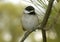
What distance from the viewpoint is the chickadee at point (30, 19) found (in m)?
1.43

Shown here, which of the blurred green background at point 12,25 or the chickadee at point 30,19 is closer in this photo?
the chickadee at point 30,19

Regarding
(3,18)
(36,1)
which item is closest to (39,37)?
(3,18)

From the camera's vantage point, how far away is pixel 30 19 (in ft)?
4.77

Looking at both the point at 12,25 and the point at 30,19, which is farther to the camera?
the point at 12,25

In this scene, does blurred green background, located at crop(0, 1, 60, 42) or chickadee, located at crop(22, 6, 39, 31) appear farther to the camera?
blurred green background, located at crop(0, 1, 60, 42)

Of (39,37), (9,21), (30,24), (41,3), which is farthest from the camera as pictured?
(9,21)

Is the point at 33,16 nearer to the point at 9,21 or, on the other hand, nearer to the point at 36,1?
the point at 36,1

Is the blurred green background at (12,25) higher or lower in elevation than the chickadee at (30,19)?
lower

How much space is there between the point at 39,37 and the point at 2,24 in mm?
409

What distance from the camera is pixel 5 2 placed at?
90.2 inches

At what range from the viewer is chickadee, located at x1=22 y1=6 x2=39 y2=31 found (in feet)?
4.70

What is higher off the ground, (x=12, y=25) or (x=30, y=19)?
(x=30, y=19)

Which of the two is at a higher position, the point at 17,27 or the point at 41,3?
the point at 41,3

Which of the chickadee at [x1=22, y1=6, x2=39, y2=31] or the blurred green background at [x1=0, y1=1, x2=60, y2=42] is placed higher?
the chickadee at [x1=22, y1=6, x2=39, y2=31]
